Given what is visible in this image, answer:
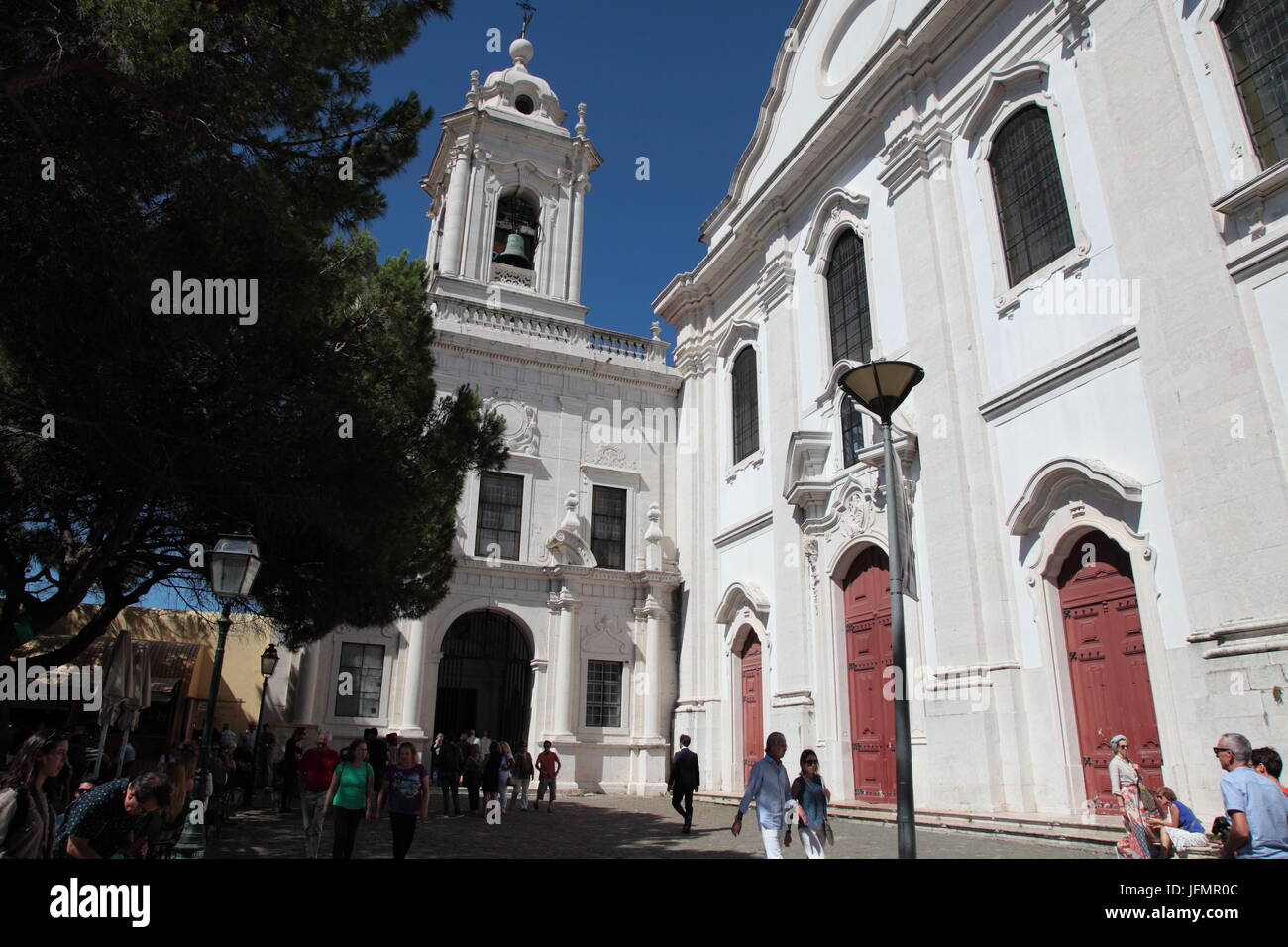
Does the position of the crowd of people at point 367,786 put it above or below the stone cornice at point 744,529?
below

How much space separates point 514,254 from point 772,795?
66.1ft

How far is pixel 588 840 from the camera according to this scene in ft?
35.3

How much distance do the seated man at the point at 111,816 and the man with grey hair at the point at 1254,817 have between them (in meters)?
5.70

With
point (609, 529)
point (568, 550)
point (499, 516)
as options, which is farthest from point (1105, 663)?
point (499, 516)

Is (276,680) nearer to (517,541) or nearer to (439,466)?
(517,541)

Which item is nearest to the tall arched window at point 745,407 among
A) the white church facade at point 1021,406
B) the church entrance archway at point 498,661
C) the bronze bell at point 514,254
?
the white church facade at point 1021,406

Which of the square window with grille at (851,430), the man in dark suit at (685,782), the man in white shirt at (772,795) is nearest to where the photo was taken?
the man in white shirt at (772,795)

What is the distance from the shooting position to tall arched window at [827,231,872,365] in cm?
1559

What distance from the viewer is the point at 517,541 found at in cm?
2019

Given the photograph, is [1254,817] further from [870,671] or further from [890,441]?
[870,671]

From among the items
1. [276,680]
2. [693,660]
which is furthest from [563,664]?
[276,680]

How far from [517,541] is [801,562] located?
7.38 metres

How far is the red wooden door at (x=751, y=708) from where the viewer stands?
1725 centimetres

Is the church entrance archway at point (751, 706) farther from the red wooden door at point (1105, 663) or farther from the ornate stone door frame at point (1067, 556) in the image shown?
the red wooden door at point (1105, 663)
